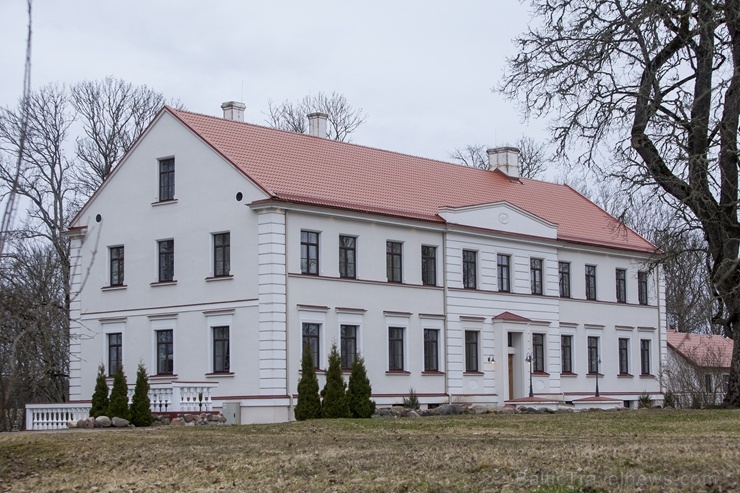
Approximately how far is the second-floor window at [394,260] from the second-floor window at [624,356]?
561 inches

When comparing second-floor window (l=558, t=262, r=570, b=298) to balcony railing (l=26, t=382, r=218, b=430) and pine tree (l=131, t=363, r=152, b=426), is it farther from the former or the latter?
pine tree (l=131, t=363, r=152, b=426)

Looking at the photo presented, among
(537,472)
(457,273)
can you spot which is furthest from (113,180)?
(537,472)

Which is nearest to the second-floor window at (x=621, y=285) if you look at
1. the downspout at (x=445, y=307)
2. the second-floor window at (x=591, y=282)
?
the second-floor window at (x=591, y=282)

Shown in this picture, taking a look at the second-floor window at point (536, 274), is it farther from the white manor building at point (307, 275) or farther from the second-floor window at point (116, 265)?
the second-floor window at point (116, 265)

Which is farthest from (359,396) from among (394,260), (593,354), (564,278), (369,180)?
(593,354)

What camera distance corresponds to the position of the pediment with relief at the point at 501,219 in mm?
44219

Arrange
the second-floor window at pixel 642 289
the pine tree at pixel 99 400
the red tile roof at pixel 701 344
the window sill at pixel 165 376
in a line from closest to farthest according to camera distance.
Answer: the pine tree at pixel 99 400 < the window sill at pixel 165 376 < the second-floor window at pixel 642 289 < the red tile roof at pixel 701 344

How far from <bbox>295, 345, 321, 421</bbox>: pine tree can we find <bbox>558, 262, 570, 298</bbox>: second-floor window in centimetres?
1736

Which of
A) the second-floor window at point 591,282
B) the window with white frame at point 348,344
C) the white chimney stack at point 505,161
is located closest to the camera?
the window with white frame at point 348,344

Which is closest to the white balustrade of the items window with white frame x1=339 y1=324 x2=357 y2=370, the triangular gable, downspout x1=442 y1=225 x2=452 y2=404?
window with white frame x1=339 y1=324 x2=357 y2=370

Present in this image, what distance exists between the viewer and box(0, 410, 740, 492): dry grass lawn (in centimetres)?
1279

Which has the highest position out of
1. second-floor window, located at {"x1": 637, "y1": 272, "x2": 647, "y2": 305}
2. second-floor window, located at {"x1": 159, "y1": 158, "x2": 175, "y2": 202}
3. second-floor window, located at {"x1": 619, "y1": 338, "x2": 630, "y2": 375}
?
second-floor window, located at {"x1": 159, "y1": 158, "x2": 175, "y2": 202}

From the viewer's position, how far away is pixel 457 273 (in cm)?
4425

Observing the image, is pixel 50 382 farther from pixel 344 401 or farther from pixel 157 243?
pixel 344 401
